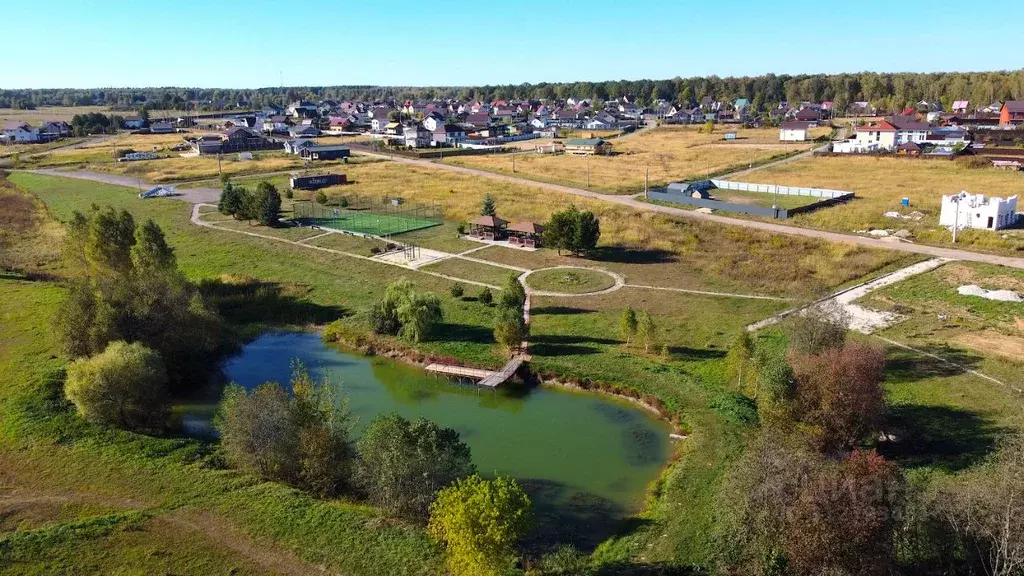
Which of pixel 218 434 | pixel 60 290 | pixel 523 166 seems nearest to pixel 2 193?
pixel 60 290

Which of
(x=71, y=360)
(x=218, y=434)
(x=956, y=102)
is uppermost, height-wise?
(x=956, y=102)

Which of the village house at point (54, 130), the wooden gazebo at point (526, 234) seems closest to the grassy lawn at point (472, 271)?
the wooden gazebo at point (526, 234)

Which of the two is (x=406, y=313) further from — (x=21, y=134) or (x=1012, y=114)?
(x=21, y=134)

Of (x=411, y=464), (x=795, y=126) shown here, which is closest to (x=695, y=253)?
(x=411, y=464)

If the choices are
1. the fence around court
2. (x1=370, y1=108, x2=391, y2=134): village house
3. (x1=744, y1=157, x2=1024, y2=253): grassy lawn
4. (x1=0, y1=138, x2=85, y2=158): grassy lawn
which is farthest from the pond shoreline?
(x1=370, y1=108, x2=391, y2=134): village house

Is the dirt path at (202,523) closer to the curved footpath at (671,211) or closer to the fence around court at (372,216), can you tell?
the fence around court at (372,216)

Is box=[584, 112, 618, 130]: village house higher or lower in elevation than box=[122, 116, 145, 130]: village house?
lower

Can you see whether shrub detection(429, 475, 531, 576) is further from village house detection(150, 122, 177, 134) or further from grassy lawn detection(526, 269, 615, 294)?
village house detection(150, 122, 177, 134)

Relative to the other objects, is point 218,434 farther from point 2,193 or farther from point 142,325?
point 2,193
